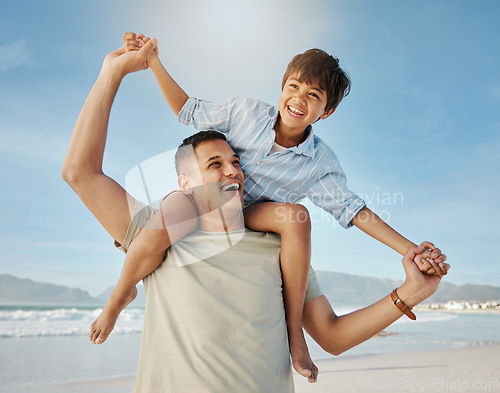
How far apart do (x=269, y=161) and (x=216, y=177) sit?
1.81 ft

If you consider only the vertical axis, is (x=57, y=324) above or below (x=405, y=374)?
below

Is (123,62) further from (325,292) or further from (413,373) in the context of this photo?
(325,292)

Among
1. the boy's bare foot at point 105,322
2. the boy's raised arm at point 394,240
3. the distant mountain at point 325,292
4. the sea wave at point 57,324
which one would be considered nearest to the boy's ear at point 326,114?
the boy's raised arm at point 394,240

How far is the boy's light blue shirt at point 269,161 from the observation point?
2.05m

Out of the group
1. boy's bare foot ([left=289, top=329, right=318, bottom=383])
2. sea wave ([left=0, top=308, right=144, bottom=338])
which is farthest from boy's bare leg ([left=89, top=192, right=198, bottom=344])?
sea wave ([left=0, top=308, right=144, bottom=338])

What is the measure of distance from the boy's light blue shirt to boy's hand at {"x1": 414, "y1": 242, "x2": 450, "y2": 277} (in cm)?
49

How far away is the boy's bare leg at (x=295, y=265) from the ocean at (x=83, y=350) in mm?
3320

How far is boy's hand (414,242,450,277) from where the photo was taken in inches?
59.5

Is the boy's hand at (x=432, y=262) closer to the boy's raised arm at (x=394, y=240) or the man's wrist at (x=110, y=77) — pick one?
the boy's raised arm at (x=394, y=240)

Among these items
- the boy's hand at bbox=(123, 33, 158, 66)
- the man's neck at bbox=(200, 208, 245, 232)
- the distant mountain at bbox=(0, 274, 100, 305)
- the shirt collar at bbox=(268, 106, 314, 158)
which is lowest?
the distant mountain at bbox=(0, 274, 100, 305)

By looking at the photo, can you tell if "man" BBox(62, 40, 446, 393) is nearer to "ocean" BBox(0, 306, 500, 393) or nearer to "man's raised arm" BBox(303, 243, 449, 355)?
A: "man's raised arm" BBox(303, 243, 449, 355)

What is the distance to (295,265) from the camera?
1.45 m

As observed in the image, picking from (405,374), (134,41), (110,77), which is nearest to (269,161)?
(134,41)

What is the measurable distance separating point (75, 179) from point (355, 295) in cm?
2246
